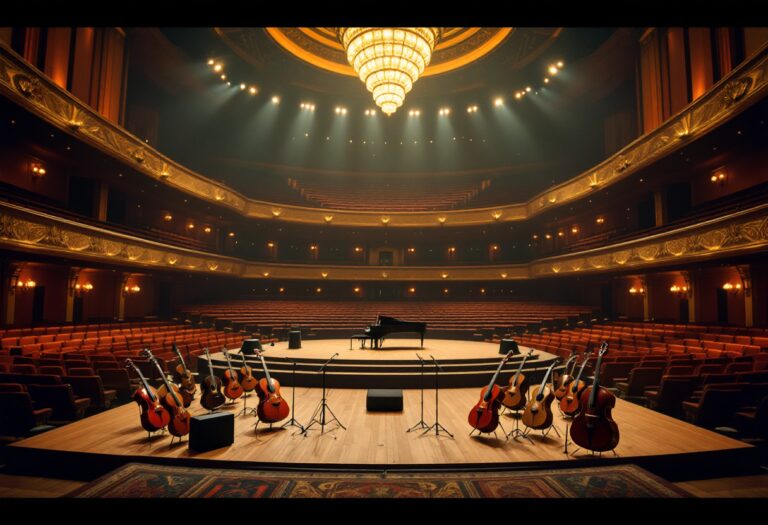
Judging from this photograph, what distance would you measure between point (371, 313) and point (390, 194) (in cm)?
966

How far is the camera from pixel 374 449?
4309 mm

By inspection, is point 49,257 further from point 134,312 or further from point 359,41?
point 359,41

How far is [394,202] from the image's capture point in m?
24.1

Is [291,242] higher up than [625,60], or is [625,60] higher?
[625,60]

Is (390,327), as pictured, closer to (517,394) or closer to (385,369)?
(385,369)

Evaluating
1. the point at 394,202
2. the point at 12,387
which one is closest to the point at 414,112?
the point at 394,202

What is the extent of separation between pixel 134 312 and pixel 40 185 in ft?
18.5

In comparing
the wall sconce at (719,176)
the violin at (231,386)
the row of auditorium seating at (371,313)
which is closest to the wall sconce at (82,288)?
the row of auditorium seating at (371,313)

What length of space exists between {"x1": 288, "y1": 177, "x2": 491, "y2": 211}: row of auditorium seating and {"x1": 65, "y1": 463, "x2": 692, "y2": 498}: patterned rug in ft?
61.8

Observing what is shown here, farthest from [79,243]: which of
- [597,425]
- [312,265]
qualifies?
[597,425]

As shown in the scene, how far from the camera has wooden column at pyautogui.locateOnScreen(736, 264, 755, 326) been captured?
33.9 ft

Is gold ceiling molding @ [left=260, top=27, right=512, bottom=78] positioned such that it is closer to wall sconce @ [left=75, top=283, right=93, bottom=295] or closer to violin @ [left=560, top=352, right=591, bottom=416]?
wall sconce @ [left=75, top=283, right=93, bottom=295]

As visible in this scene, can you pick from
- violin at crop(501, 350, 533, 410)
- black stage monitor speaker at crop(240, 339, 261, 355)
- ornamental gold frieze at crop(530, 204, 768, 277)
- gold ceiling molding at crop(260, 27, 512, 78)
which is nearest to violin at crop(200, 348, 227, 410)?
black stage monitor speaker at crop(240, 339, 261, 355)
